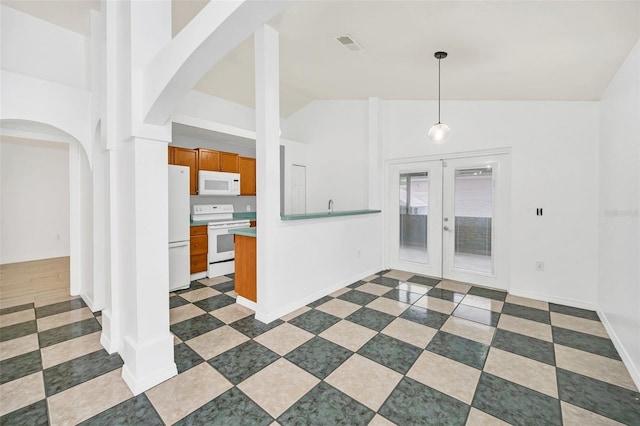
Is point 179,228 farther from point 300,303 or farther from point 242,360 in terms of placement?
point 242,360

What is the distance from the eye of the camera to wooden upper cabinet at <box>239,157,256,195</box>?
5445 mm

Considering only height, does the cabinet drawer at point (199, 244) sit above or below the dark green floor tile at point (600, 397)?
above

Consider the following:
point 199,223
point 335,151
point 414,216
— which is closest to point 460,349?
point 414,216

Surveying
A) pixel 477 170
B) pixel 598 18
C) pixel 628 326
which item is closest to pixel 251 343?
pixel 628 326

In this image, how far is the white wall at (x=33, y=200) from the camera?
5.49 metres

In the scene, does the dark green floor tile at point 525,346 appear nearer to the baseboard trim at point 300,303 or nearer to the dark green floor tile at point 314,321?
the dark green floor tile at point 314,321

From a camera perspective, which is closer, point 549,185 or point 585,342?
point 585,342

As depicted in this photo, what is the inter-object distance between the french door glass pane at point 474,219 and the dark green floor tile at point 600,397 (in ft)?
7.39

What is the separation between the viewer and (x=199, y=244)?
4379 mm

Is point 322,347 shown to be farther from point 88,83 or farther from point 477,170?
point 88,83

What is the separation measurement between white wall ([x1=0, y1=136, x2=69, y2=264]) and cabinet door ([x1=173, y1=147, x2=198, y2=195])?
3.03m

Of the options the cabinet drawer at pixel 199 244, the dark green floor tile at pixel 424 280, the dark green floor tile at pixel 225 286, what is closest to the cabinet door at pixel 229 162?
the cabinet drawer at pixel 199 244

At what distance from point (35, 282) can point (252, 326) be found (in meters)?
4.08

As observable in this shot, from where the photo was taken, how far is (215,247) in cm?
455
